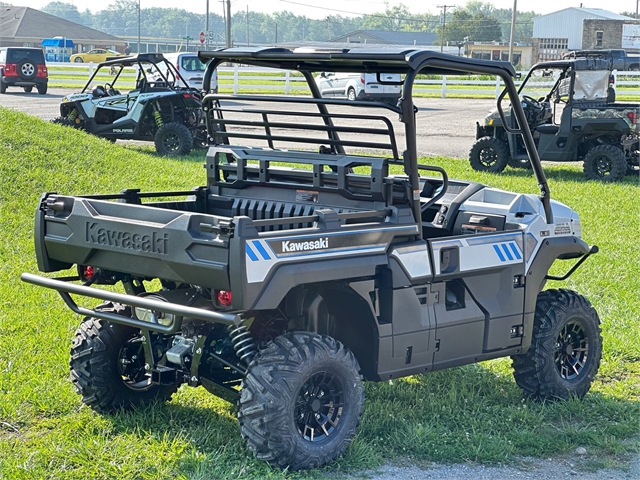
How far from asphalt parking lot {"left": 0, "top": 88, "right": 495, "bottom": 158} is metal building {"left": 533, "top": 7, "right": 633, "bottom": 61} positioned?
4539cm

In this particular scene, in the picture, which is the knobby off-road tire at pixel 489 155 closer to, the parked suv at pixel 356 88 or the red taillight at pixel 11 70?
the parked suv at pixel 356 88

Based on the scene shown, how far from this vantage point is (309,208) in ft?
17.2

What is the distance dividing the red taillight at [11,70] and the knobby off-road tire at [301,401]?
26731mm

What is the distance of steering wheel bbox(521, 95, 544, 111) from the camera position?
50.0 ft

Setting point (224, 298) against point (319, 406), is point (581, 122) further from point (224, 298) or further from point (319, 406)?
point (224, 298)

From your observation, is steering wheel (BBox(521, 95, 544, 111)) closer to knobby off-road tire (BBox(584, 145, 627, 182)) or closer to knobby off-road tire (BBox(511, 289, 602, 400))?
knobby off-road tire (BBox(584, 145, 627, 182))

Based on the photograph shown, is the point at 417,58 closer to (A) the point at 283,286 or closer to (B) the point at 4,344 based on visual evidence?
(A) the point at 283,286

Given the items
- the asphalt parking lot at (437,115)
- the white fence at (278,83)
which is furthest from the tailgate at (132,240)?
the white fence at (278,83)

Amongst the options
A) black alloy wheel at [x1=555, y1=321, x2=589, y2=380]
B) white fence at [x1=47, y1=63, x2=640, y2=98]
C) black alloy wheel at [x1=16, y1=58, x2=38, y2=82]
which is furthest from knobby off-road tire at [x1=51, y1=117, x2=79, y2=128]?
white fence at [x1=47, y1=63, x2=640, y2=98]

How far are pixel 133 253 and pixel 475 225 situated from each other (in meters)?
2.05

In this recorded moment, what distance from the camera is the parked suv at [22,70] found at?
29.0 m

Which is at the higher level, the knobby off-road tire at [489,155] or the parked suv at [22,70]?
the parked suv at [22,70]

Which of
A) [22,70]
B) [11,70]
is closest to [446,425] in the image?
[22,70]

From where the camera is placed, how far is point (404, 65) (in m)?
5.02
